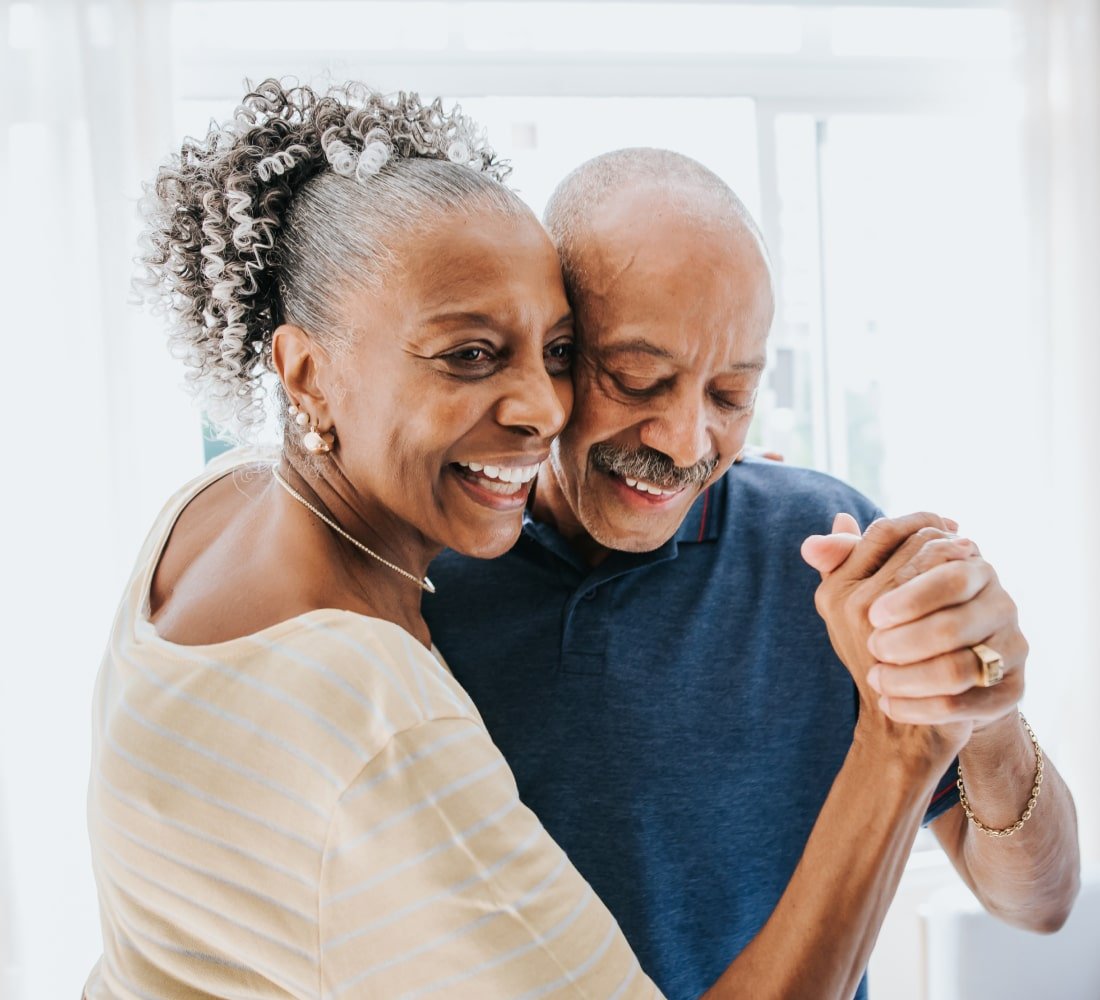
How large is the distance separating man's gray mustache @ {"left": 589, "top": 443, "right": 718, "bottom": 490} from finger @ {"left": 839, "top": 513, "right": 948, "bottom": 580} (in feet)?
1.01

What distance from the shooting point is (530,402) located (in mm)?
1051

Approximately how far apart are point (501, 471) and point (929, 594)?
0.42m

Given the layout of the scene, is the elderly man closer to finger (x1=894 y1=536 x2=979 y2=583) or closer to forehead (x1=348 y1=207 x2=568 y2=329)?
finger (x1=894 y1=536 x2=979 y2=583)

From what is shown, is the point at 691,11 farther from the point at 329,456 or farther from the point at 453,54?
the point at 329,456

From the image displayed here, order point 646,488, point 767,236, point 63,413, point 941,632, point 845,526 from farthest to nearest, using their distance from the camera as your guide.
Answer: point 767,236
point 63,413
point 646,488
point 845,526
point 941,632

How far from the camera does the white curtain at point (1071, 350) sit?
3408 millimetres

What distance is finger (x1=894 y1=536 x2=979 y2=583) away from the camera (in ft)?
3.24

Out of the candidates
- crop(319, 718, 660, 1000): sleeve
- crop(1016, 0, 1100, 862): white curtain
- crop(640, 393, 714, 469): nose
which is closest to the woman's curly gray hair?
crop(640, 393, 714, 469): nose

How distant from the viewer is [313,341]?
3.42 ft

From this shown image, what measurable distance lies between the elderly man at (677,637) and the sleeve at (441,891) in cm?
47

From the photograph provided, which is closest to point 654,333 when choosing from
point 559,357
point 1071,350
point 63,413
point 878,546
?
point 559,357

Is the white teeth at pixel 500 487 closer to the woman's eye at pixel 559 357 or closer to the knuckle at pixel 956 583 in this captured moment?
the woman's eye at pixel 559 357

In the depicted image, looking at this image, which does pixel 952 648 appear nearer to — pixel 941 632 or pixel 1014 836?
pixel 941 632

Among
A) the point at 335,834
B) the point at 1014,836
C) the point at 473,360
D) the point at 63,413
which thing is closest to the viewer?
the point at 335,834
